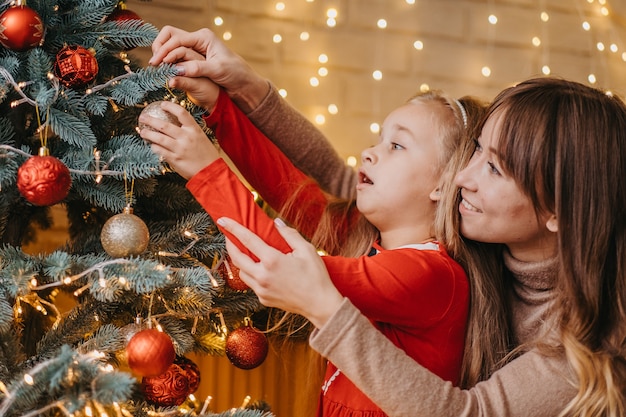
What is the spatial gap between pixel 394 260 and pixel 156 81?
1.57 feet

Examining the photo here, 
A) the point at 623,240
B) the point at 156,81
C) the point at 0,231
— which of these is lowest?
the point at 0,231

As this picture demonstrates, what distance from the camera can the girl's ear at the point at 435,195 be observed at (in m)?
1.34

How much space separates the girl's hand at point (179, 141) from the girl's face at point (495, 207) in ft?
1.54

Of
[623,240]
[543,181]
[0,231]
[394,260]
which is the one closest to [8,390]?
[0,231]

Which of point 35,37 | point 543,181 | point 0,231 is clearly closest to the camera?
point 35,37

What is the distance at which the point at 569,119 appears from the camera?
A: 1225mm

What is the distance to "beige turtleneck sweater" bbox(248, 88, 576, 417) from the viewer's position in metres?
1.04

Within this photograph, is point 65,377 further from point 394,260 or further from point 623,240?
point 623,240

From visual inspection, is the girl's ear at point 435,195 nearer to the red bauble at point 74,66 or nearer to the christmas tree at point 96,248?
the christmas tree at point 96,248

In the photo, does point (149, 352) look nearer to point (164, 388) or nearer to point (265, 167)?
point (164, 388)

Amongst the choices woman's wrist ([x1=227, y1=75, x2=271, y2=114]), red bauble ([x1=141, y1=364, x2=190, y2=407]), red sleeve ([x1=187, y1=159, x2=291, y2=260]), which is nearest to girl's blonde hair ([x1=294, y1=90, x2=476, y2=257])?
woman's wrist ([x1=227, y1=75, x2=271, y2=114])

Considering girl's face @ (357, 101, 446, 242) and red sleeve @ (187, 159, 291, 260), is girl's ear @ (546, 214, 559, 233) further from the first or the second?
red sleeve @ (187, 159, 291, 260)

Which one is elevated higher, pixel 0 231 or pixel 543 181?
pixel 543 181

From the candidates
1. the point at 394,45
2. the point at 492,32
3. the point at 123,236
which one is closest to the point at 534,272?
the point at 123,236
